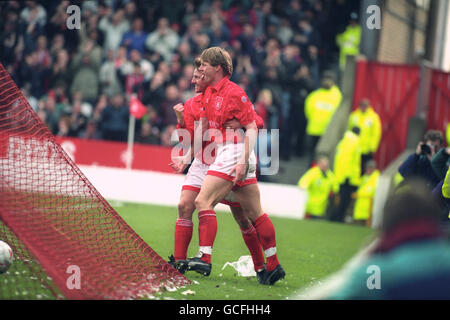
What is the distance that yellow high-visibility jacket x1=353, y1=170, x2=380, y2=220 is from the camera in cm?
1470

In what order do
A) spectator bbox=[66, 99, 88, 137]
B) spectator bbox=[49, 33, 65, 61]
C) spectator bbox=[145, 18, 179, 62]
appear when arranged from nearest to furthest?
spectator bbox=[66, 99, 88, 137] → spectator bbox=[145, 18, 179, 62] → spectator bbox=[49, 33, 65, 61]

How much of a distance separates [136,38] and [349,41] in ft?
17.5

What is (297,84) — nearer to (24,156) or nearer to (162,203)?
(162,203)

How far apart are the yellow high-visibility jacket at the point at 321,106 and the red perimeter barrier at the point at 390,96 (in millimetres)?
1502

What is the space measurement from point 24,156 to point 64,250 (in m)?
1.94

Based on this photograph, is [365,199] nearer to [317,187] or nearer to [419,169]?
[317,187]

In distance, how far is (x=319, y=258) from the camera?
9.33 metres

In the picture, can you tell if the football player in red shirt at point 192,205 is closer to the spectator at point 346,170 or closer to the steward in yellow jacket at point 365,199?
the steward in yellow jacket at point 365,199

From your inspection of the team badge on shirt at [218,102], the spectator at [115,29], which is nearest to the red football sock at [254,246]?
the team badge on shirt at [218,102]

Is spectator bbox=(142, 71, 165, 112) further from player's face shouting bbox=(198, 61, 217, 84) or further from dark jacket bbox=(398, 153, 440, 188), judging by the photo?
player's face shouting bbox=(198, 61, 217, 84)

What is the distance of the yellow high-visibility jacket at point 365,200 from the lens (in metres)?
14.7

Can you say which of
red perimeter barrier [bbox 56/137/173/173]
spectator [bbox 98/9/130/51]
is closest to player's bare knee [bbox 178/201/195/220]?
red perimeter barrier [bbox 56/137/173/173]

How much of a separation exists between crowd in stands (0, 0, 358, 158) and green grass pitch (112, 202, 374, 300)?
303cm
